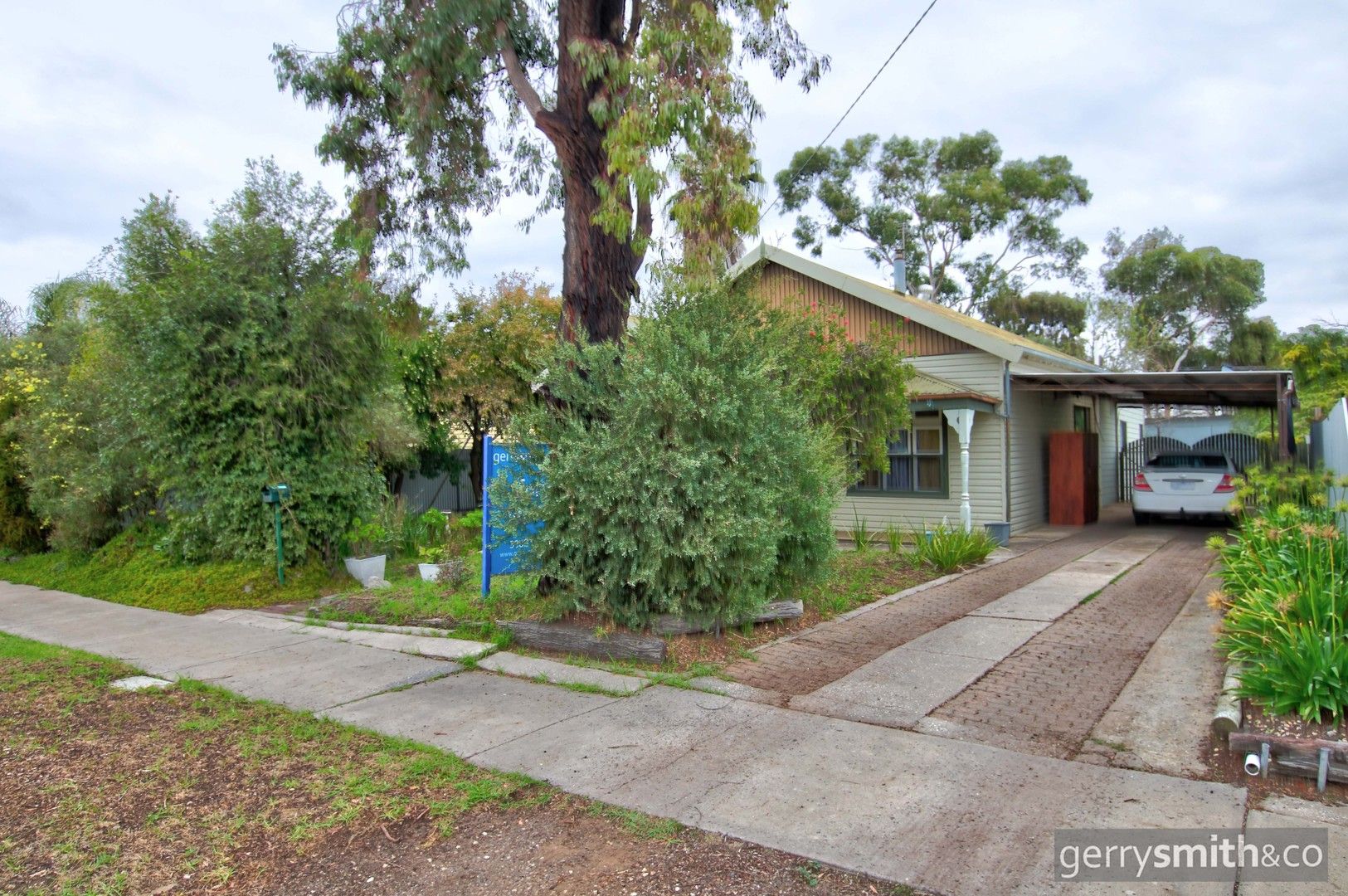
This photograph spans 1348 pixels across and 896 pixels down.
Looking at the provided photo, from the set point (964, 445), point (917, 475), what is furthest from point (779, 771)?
point (917, 475)

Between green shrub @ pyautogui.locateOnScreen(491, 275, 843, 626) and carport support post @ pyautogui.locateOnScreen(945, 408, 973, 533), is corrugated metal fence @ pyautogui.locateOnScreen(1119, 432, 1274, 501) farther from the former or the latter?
green shrub @ pyautogui.locateOnScreen(491, 275, 843, 626)

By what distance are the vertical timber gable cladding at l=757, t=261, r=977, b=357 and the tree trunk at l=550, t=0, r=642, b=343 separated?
23.8ft

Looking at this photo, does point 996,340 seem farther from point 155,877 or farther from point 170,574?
point 155,877

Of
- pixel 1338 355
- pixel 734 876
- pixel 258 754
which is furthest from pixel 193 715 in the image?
pixel 1338 355

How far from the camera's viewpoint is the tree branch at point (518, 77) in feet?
28.4

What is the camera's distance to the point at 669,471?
266 inches

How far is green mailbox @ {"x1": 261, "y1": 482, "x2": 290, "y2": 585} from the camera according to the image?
33.9 ft

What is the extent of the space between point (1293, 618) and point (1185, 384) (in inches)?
412

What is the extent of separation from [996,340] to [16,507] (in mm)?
A: 17127

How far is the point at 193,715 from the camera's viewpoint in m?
5.88

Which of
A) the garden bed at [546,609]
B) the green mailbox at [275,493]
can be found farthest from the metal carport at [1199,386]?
the green mailbox at [275,493]

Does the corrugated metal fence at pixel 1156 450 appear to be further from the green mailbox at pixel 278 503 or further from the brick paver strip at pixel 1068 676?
the green mailbox at pixel 278 503

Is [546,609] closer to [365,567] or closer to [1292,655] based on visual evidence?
[365,567]

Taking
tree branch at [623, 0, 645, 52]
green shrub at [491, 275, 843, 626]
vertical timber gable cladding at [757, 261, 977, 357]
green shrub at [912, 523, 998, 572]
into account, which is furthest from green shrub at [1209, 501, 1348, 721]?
vertical timber gable cladding at [757, 261, 977, 357]
